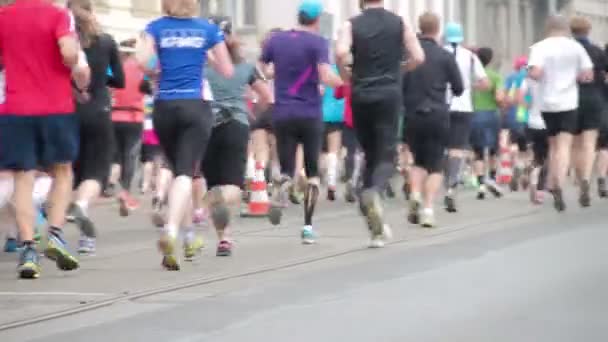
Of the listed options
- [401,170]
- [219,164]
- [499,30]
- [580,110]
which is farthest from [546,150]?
[499,30]

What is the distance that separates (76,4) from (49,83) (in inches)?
→ 57.7

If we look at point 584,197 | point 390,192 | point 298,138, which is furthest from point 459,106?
Answer: point 298,138

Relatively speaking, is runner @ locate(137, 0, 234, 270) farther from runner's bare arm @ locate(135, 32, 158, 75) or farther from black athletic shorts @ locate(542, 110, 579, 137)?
black athletic shorts @ locate(542, 110, 579, 137)

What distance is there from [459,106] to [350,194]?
1.73 meters

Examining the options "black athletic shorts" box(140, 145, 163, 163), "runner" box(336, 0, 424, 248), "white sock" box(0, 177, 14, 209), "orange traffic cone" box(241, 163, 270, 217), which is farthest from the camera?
"black athletic shorts" box(140, 145, 163, 163)

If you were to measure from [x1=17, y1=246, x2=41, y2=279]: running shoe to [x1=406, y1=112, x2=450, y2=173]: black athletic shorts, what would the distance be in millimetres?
5522

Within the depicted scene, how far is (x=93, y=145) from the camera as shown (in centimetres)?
1296

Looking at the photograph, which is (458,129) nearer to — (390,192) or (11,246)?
(390,192)

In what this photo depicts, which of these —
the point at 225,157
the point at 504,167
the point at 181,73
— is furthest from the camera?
the point at 504,167

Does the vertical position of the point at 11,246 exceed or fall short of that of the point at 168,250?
it falls short

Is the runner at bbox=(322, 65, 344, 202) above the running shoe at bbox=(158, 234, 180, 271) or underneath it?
underneath

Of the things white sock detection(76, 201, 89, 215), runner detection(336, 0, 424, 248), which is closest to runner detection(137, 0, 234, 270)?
white sock detection(76, 201, 89, 215)

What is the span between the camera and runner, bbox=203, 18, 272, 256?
12.6m

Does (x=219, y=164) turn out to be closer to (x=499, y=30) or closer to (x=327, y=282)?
(x=327, y=282)
